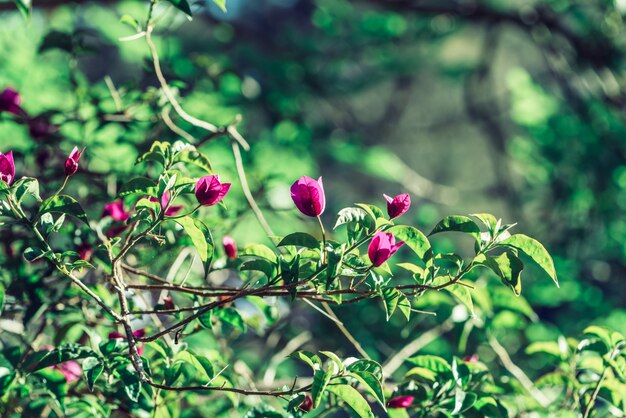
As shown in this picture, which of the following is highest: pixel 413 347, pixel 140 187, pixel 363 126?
pixel 140 187

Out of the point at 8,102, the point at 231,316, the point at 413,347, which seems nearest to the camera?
the point at 231,316

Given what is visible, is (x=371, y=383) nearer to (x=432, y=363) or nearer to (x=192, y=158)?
(x=432, y=363)

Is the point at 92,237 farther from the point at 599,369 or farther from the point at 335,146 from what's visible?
the point at 335,146

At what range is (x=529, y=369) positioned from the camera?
A: 1723 mm

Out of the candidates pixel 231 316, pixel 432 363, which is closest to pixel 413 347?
pixel 432 363

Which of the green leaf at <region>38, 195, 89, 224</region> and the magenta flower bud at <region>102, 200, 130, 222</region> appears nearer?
the green leaf at <region>38, 195, 89, 224</region>

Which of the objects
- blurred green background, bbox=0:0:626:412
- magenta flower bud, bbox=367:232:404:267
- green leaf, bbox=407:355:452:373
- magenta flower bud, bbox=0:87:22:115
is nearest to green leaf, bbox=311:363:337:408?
magenta flower bud, bbox=367:232:404:267

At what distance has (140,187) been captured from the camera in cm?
73

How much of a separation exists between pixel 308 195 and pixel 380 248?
0.09 m

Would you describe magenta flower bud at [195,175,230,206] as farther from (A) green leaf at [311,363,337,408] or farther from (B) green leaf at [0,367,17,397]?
(B) green leaf at [0,367,17,397]

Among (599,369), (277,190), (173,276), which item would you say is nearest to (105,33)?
(277,190)

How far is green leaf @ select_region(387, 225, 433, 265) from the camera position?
0.74 m

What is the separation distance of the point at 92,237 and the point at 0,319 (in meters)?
0.22

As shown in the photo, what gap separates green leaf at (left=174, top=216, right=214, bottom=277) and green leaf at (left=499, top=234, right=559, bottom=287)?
305mm
